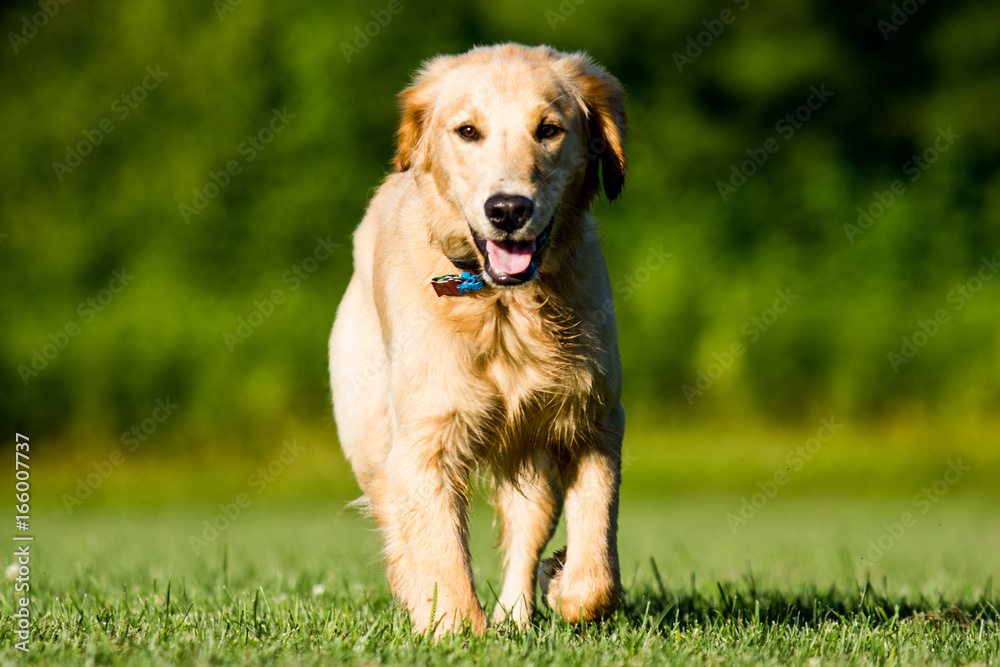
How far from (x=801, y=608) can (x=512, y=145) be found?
Answer: 6.91 feet

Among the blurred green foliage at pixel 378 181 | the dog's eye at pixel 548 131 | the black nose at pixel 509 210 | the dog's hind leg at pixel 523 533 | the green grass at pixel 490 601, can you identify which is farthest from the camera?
the blurred green foliage at pixel 378 181

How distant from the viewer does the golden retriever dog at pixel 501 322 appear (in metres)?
3.59

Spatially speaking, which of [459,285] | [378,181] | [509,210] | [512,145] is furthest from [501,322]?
[378,181]

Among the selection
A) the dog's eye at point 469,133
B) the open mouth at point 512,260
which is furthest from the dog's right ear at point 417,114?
the open mouth at point 512,260

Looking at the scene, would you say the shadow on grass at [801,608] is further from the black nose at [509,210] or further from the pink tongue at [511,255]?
the black nose at [509,210]

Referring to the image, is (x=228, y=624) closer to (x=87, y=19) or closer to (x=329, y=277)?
(x=329, y=277)

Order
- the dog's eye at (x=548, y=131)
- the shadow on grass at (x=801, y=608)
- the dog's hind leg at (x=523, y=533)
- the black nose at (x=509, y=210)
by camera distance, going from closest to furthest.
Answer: the black nose at (x=509, y=210) → the dog's eye at (x=548, y=131) → the shadow on grass at (x=801, y=608) → the dog's hind leg at (x=523, y=533)

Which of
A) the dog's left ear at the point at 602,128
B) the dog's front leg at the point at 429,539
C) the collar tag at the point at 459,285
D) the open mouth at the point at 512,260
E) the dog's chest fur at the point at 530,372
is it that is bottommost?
the dog's front leg at the point at 429,539

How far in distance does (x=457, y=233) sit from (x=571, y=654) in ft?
4.82

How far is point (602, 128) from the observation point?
4043mm

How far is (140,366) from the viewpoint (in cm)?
1488

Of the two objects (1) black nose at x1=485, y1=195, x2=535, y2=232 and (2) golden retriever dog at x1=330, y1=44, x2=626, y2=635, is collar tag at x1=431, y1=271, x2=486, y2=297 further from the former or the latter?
(1) black nose at x1=485, y1=195, x2=535, y2=232

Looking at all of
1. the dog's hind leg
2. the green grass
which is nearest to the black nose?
the green grass

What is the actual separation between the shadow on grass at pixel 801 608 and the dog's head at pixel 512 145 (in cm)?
137
